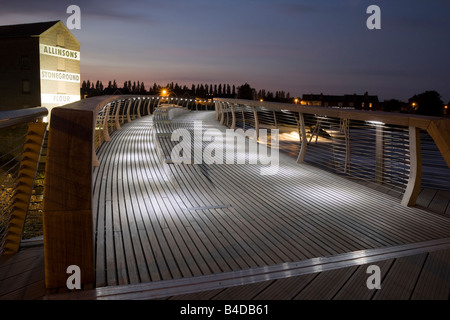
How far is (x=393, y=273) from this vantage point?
10.8 feet

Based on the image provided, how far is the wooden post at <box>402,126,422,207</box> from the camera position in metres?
5.23

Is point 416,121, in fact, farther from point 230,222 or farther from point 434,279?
point 230,222

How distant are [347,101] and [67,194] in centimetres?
11199

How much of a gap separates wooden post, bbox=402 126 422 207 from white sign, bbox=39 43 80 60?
1445 inches

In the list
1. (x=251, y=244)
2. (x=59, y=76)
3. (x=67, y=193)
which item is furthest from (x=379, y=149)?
(x=59, y=76)

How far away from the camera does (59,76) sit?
37438 mm

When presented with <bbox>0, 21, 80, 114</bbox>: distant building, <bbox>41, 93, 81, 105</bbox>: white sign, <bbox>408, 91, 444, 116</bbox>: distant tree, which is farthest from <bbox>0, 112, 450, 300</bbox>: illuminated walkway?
<bbox>408, 91, 444, 116</bbox>: distant tree

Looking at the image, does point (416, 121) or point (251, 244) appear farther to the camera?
point (416, 121)

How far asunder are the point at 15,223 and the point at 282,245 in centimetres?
260

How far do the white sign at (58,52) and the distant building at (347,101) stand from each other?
7496 centimetres

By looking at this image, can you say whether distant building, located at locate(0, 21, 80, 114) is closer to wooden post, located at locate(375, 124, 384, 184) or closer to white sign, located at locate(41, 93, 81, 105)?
white sign, located at locate(41, 93, 81, 105)

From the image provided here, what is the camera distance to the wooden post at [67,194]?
2729 millimetres
